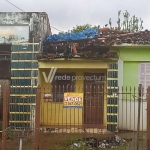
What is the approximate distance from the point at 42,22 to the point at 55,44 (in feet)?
5.06

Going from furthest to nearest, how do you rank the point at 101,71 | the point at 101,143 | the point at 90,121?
the point at 101,71 < the point at 90,121 < the point at 101,143

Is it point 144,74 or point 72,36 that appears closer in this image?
point 144,74

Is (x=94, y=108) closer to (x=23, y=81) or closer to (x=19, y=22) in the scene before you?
(x=23, y=81)

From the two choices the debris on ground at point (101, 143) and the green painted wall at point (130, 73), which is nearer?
the debris on ground at point (101, 143)

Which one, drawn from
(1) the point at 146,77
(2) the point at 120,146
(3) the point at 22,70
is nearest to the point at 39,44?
(3) the point at 22,70

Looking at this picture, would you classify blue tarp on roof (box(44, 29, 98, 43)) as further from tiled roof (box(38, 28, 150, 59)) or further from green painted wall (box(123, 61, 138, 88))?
green painted wall (box(123, 61, 138, 88))

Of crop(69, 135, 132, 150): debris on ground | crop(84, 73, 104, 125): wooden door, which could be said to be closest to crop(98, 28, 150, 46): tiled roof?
crop(84, 73, 104, 125): wooden door

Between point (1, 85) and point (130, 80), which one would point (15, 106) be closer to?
point (1, 85)

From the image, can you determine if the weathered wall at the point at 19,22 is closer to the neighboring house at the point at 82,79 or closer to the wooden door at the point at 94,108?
the neighboring house at the point at 82,79

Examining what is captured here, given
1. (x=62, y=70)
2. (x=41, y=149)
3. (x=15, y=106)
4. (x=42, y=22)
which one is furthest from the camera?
(x=42, y=22)

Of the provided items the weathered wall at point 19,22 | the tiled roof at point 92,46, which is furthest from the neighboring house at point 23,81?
the weathered wall at point 19,22

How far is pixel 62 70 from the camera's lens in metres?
12.8

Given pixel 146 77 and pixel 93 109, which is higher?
pixel 146 77

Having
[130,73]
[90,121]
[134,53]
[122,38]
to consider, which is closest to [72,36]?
[122,38]
